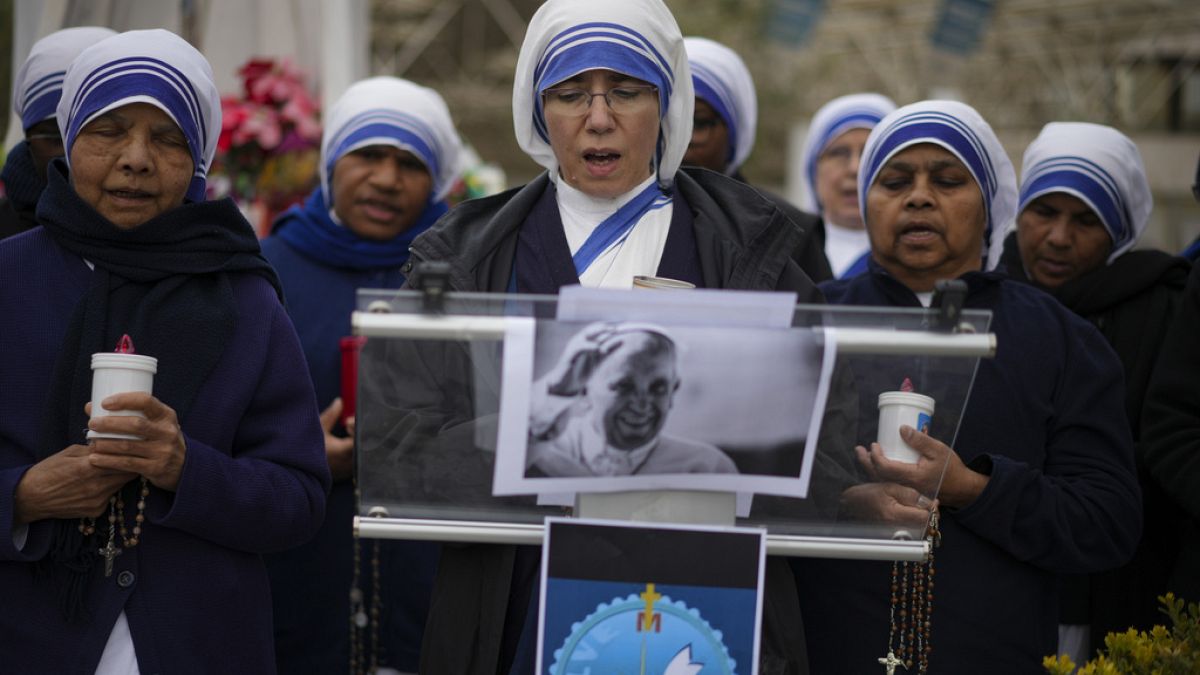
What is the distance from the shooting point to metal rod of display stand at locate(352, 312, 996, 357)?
2139 millimetres

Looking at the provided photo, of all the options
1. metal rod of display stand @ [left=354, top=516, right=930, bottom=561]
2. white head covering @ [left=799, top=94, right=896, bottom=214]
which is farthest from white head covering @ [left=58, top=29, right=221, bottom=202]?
white head covering @ [left=799, top=94, right=896, bottom=214]

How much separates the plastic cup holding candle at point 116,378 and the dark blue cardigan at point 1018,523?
148 centimetres

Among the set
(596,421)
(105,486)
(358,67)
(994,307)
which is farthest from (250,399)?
(358,67)

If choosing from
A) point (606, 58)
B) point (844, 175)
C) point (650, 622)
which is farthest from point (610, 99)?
point (844, 175)

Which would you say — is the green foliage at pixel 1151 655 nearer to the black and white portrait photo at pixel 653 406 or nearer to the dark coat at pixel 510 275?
the dark coat at pixel 510 275

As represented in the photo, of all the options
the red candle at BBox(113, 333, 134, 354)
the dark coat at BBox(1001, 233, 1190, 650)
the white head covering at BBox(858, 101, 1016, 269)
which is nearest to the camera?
the red candle at BBox(113, 333, 134, 354)

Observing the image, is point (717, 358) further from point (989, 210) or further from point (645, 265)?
point (989, 210)

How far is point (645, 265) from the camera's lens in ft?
9.48

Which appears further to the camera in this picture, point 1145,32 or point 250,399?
point 1145,32

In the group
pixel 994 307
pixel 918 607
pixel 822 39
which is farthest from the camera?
pixel 822 39

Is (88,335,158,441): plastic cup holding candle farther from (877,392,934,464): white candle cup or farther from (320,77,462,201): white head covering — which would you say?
(320,77,462,201): white head covering

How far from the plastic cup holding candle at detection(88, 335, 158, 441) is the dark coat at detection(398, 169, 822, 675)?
22.3 inches

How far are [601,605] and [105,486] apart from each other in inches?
41.6

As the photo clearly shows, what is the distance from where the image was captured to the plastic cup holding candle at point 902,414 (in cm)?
233
